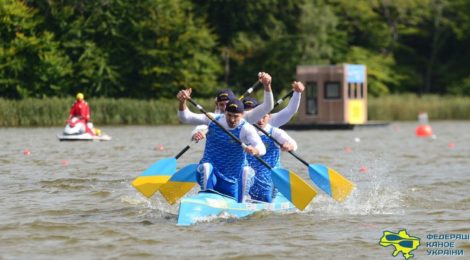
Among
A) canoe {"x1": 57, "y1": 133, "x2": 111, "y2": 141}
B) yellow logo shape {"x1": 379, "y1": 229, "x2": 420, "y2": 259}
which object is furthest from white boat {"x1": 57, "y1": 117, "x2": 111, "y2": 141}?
yellow logo shape {"x1": 379, "y1": 229, "x2": 420, "y2": 259}

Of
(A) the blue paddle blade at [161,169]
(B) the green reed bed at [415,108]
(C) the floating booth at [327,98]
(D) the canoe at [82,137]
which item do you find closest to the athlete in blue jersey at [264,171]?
(A) the blue paddle blade at [161,169]

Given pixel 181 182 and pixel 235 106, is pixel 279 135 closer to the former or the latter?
pixel 235 106

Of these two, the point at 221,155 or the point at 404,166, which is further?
the point at 404,166

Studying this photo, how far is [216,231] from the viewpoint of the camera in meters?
13.2

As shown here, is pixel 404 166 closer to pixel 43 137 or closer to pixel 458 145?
pixel 458 145

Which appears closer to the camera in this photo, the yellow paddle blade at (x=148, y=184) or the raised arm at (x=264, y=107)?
the raised arm at (x=264, y=107)

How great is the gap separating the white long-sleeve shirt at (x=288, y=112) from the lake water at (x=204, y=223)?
130 cm

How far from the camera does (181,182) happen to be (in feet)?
50.0

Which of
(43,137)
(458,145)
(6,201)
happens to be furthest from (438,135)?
(6,201)

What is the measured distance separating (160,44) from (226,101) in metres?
38.7

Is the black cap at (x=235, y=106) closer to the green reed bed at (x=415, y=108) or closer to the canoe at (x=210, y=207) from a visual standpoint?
the canoe at (x=210, y=207)

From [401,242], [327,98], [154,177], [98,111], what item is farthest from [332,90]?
[401,242]

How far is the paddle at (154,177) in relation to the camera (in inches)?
599

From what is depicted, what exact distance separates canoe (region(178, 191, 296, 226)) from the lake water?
0.11 metres
